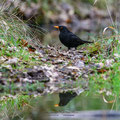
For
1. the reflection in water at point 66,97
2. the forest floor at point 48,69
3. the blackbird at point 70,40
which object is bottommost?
the reflection in water at point 66,97

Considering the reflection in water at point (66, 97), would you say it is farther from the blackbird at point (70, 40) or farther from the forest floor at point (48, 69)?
the blackbird at point (70, 40)

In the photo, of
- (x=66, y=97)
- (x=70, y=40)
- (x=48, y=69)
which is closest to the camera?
(x=66, y=97)

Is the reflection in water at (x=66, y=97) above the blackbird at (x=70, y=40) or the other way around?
the other way around

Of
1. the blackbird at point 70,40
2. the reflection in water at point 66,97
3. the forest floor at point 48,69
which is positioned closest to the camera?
the reflection in water at point 66,97

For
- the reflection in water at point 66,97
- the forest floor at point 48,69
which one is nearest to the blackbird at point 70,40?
the forest floor at point 48,69

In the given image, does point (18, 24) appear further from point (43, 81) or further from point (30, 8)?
point (30, 8)

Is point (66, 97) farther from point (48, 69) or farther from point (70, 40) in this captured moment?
point (70, 40)

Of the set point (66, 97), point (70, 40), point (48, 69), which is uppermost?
point (70, 40)

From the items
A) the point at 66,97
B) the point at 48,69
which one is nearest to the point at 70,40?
the point at 48,69

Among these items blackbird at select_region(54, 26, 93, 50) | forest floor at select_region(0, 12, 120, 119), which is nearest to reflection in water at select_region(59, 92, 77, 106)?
forest floor at select_region(0, 12, 120, 119)

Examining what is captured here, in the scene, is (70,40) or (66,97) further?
(70,40)

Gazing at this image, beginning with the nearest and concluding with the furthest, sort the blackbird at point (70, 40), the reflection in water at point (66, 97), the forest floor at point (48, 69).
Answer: the reflection in water at point (66, 97) → the forest floor at point (48, 69) → the blackbird at point (70, 40)

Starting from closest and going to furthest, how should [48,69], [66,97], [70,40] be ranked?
[66,97] → [48,69] → [70,40]

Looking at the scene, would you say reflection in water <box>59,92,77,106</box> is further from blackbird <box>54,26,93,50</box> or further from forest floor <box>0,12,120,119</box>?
blackbird <box>54,26,93,50</box>
